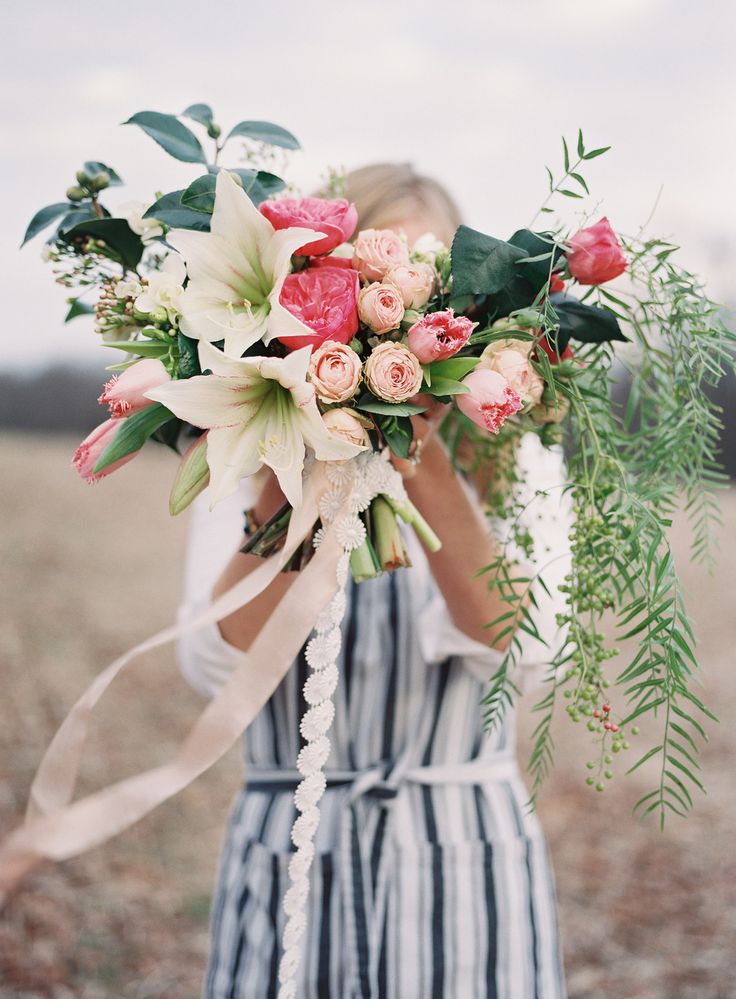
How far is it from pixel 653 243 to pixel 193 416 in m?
0.48

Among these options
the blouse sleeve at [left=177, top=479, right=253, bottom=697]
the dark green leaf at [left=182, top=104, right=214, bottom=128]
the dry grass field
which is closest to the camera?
the dark green leaf at [left=182, top=104, right=214, bottom=128]

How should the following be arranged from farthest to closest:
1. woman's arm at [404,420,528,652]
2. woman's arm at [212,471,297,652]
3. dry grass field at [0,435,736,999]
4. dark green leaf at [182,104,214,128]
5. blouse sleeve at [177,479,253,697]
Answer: dry grass field at [0,435,736,999], blouse sleeve at [177,479,253,697], woman's arm at [404,420,528,652], woman's arm at [212,471,297,652], dark green leaf at [182,104,214,128]

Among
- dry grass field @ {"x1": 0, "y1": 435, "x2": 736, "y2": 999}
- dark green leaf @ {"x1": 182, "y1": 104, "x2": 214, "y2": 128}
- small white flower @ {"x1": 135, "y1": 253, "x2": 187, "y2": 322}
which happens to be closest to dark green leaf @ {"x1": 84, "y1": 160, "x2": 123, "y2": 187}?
dark green leaf @ {"x1": 182, "y1": 104, "x2": 214, "y2": 128}

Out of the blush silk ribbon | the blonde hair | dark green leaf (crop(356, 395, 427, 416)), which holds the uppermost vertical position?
the blonde hair

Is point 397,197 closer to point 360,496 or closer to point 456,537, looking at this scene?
point 456,537

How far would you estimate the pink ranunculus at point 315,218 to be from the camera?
2.84ft

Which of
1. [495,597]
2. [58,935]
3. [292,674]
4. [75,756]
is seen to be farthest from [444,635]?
[58,935]

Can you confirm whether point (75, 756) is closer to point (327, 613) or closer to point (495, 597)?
point (327, 613)

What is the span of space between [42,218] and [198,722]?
1.96ft

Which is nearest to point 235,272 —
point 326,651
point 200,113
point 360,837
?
point 200,113

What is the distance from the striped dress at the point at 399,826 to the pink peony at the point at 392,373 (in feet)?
1.71

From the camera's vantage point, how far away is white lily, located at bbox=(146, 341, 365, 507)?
0.80 m

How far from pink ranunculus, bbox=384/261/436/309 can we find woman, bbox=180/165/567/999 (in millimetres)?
353

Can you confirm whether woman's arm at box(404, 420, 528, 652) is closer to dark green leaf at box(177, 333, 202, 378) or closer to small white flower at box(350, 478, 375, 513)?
small white flower at box(350, 478, 375, 513)
